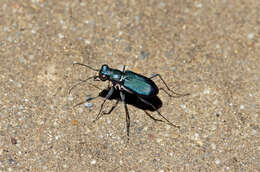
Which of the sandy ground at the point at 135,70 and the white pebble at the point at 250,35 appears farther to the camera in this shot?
the white pebble at the point at 250,35

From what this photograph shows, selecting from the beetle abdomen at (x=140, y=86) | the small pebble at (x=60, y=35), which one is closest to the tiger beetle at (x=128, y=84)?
the beetle abdomen at (x=140, y=86)

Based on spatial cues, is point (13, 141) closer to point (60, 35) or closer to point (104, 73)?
point (104, 73)

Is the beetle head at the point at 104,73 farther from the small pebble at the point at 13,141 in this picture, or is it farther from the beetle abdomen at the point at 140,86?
the small pebble at the point at 13,141

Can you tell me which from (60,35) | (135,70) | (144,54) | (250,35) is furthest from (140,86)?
(250,35)

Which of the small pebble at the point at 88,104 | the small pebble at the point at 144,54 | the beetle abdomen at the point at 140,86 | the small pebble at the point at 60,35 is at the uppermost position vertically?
the small pebble at the point at 60,35

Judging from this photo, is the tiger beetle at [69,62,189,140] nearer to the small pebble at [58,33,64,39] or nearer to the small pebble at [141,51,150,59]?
the small pebble at [141,51,150,59]

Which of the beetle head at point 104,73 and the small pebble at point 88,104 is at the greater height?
the beetle head at point 104,73

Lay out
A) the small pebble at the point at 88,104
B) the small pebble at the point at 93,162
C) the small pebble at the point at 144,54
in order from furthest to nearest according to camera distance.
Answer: the small pebble at the point at 144,54, the small pebble at the point at 88,104, the small pebble at the point at 93,162

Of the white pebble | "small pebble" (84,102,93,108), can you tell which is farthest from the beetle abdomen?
the white pebble
